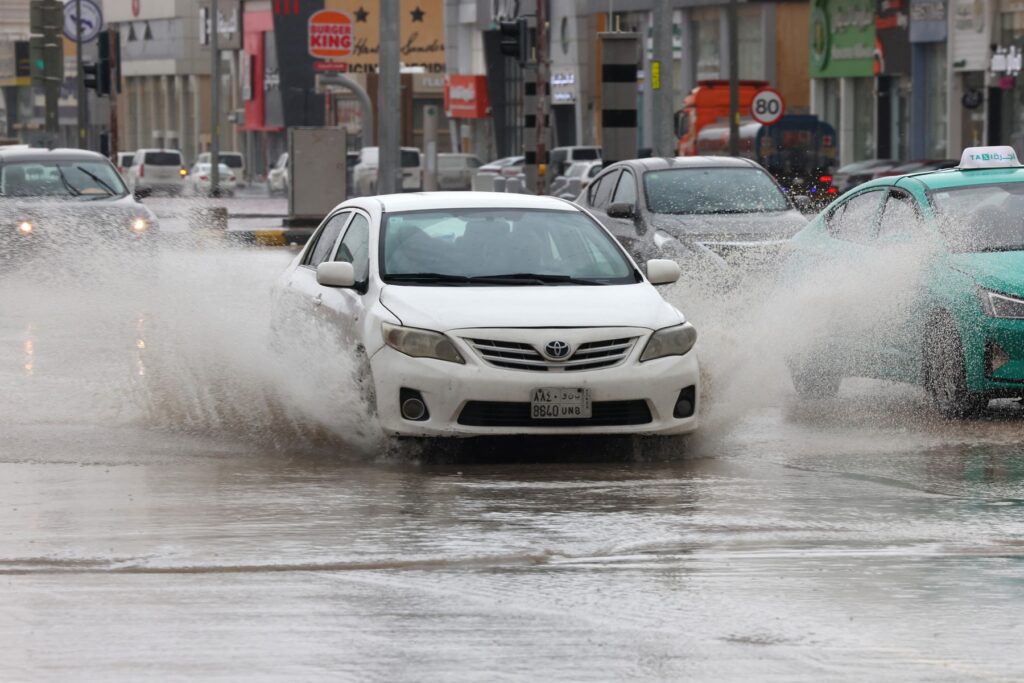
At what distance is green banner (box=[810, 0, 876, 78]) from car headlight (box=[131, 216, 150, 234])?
41.2 meters

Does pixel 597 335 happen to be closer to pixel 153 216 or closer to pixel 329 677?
pixel 329 677

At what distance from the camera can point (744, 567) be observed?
7.64 m

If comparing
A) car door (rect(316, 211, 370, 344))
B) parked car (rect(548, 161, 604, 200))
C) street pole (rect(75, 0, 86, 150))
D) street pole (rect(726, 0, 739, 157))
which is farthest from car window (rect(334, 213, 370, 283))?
parked car (rect(548, 161, 604, 200))

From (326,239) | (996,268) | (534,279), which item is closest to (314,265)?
(326,239)

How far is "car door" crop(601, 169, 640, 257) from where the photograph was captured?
19.6 meters

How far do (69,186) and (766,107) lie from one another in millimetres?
23828

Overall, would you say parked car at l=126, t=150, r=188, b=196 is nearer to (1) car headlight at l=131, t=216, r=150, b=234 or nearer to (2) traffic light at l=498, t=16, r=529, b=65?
(2) traffic light at l=498, t=16, r=529, b=65

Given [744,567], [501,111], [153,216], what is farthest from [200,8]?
[744,567]

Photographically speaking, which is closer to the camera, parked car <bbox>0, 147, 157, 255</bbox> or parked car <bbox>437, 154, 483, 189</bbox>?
parked car <bbox>0, 147, 157, 255</bbox>

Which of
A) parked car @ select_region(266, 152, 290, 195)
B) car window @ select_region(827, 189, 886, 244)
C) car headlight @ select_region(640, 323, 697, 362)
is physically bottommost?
parked car @ select_region(266, 152, 290, 195)

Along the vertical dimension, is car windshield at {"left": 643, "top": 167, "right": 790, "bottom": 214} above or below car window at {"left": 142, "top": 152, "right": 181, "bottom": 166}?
above

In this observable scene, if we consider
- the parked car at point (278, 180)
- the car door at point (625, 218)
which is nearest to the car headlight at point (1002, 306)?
the car door at point (625, 218)

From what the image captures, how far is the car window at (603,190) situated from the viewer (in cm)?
2105

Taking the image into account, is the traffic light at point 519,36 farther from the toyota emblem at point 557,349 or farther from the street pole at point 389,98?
the toyota emblem at point 557,349
